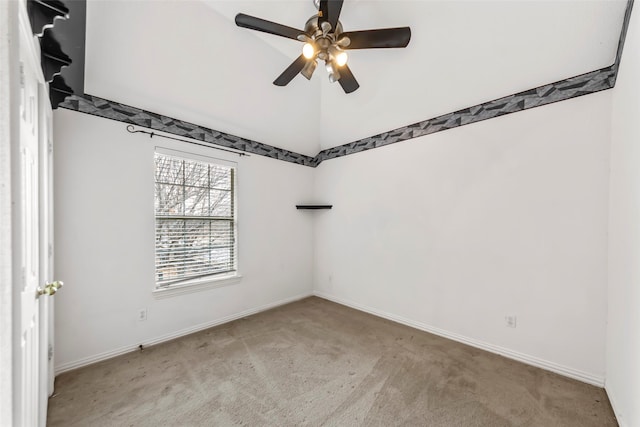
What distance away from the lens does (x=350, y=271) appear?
3.88m

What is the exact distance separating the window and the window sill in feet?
0.16

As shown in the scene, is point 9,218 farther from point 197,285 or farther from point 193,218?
point 197,285

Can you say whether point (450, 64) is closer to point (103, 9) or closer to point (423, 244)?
point (423, 244)

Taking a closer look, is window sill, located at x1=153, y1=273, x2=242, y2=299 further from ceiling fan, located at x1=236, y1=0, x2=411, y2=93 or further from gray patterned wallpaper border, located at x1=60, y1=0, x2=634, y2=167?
ceiling fan, located at x1=236, y1=0, x2=411, y2=93

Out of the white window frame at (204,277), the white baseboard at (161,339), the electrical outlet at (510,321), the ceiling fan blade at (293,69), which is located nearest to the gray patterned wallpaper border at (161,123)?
the white window frame at (204,277)

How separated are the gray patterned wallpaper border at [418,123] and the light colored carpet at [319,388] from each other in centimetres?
241

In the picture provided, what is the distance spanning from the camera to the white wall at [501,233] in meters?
2.09

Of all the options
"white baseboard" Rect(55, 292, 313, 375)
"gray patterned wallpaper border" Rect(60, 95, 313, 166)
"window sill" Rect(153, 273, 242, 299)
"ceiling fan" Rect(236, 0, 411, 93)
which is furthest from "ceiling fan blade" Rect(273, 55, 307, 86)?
"white baseboard" Rect(55, 292, 313, 375)

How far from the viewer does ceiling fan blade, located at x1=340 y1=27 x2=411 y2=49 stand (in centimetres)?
198

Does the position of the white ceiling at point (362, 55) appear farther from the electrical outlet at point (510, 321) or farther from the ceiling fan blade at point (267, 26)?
the electrical outlet at point (510, 321)

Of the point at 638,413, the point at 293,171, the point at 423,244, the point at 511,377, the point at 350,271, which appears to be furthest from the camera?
the point at 293,171

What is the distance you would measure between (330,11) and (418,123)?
1796mm

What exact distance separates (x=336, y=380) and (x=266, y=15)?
3.78 metres

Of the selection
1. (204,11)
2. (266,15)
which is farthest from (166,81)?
(266,15)
